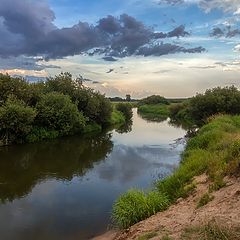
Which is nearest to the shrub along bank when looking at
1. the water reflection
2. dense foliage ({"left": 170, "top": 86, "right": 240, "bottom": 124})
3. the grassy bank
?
the water reflection

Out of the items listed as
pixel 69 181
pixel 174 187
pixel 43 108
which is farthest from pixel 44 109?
pixel 174 187

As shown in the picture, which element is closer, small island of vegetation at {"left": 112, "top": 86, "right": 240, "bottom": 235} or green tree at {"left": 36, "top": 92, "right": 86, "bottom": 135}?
small island of vegetation at {"left": 112, "top": 86, "right": 240, "bottom": 235}

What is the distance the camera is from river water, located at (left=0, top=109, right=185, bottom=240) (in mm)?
16891

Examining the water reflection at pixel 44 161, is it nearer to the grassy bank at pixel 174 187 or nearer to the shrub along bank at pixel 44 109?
the shrub along bank at pixel 44 109

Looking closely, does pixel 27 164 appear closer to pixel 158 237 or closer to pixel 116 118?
pixel 158 237

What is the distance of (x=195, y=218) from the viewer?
12.1 m

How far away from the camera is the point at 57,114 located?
49281mm

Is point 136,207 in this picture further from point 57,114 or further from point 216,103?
point 216,103

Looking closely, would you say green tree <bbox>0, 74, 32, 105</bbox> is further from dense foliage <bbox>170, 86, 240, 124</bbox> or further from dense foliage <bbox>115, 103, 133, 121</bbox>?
dense foliage <bbox>115, 103, 133, 121</bbox>

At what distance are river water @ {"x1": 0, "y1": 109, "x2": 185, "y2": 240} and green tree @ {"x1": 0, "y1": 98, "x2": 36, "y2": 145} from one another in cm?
207

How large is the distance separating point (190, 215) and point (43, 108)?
38.3 metres

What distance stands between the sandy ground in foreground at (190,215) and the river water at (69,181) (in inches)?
113

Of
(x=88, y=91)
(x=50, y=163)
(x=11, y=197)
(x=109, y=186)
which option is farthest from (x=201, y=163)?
(x=88, y=91)

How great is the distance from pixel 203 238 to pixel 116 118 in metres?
72.1
